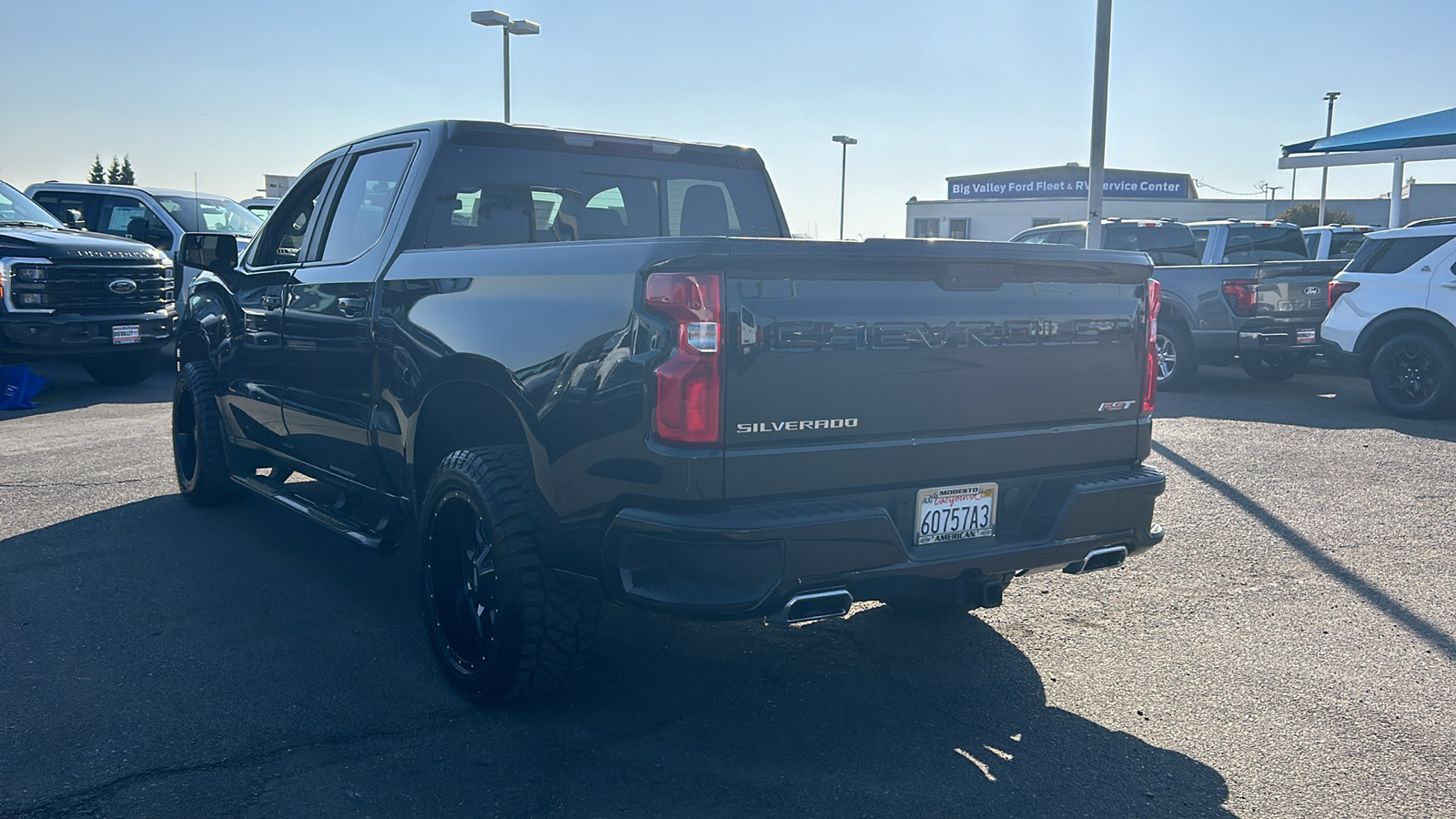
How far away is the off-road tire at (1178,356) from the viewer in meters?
12.5

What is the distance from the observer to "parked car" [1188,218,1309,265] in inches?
538

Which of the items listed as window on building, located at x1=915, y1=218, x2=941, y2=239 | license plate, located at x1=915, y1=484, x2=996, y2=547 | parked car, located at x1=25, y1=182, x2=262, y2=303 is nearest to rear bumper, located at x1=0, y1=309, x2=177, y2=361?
parked car, located at x1=25, y1=182, x2=262, y2=303

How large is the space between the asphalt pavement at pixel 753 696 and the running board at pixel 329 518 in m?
0.35

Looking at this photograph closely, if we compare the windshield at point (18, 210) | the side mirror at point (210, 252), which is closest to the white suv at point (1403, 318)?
the side mirror at point (210, 252)

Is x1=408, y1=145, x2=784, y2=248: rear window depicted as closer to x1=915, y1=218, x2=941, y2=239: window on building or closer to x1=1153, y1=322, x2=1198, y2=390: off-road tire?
x1=1153, y1=322, x2=1198, y2=390: off-road tire

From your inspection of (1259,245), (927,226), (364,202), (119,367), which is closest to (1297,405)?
(1259,245)

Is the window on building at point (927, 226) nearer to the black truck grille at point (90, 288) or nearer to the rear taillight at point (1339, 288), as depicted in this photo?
the rear taillight at point (1339, 288)

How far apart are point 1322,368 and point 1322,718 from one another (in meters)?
11.5

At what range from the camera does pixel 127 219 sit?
14.8 metres

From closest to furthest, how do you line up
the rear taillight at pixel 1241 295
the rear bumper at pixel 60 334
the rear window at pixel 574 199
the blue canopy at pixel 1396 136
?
1. the rear window at pixel 574 199
2. the rear bumper at pixel 60 334
3. the rear taillight at pixel 1241 295
4. the blue canopy at pixel 1396 136

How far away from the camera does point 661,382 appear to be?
10.2 ft

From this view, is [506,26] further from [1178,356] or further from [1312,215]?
[1312,215]

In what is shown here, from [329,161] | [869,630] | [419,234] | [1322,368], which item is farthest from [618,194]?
[1322,368]

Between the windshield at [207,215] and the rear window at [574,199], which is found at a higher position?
the windshield at [207,215]
